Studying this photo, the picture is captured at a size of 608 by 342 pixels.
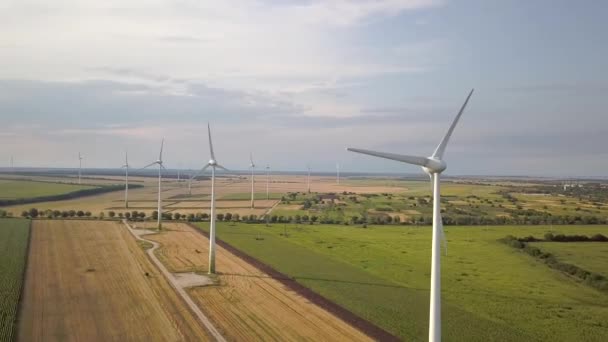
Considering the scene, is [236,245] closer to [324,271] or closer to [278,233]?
[278,233]

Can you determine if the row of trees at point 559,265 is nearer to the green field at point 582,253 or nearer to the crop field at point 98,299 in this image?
the green field at point 582,253

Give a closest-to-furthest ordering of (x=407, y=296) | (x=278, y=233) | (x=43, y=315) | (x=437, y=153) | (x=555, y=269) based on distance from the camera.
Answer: (x=437, y=153), (x=43, y=315), (x=407, y=296), (x=555, y=269), (x=278, y=233)

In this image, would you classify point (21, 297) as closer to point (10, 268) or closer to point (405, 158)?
point (10, 268)

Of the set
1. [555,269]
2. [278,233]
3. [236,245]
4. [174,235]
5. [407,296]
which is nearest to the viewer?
[407,296]

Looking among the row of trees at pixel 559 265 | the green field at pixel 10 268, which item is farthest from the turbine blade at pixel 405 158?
the row of trees at pixel 559 265

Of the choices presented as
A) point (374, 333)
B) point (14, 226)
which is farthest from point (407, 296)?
point (14, 226)

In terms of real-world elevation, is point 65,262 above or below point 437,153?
below

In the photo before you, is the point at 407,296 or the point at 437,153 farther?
the point at 407,296
